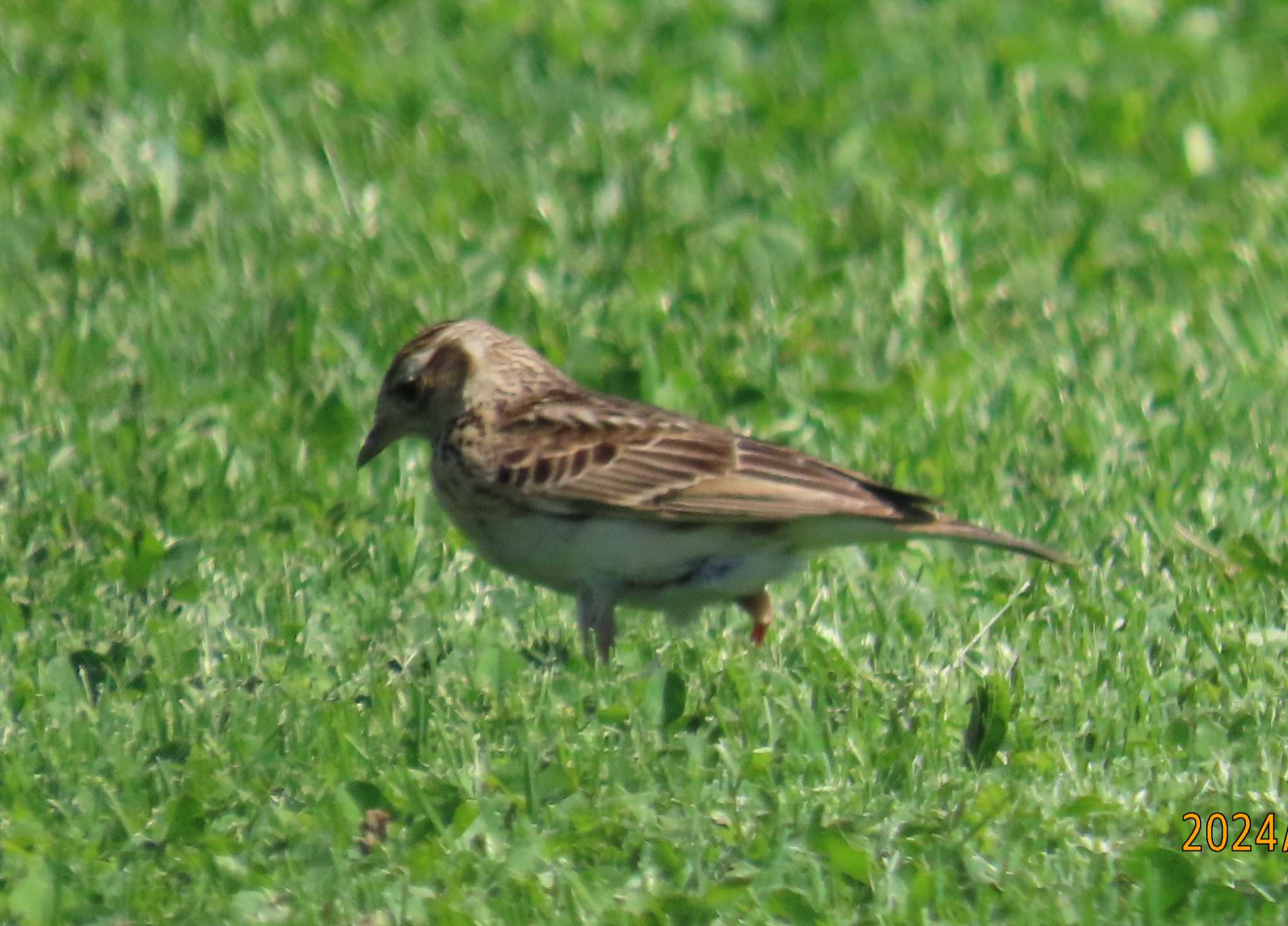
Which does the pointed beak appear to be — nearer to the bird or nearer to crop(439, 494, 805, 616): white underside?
the bird

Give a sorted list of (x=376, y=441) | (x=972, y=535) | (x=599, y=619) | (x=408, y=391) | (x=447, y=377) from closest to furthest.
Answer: (x=972, y=535) < (x=599, y=619) < (x=447, y=377) < (x=408, y=391) < (x=376, y=441)

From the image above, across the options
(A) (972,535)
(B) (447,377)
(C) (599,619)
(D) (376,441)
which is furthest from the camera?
(D) (376,441)

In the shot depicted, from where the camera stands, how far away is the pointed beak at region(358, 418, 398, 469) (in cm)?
806

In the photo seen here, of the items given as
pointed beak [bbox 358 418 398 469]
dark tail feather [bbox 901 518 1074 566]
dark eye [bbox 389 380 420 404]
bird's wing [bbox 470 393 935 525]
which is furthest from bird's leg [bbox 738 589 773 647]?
pointed beak [bbox 358 418 398 469]

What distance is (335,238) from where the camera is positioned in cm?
1036

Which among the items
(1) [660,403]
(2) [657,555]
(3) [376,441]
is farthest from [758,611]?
(1) [660,403]

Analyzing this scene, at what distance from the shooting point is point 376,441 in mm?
8109

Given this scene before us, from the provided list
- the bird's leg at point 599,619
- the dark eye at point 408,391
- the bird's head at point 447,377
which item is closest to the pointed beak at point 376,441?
the bird's head at point 447,377

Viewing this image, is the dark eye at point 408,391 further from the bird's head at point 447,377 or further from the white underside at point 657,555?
the white underside at point 657,555

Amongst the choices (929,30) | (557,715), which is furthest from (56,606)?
(929,30)

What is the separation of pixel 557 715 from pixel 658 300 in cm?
382

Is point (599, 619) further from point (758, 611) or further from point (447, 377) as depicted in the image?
point (447, 377)

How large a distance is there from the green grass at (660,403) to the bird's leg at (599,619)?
149mm

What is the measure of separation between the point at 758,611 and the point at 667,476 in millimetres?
506
